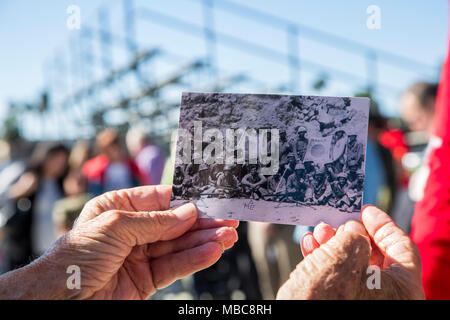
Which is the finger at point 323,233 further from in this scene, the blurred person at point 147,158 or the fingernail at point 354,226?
the blurred person at point 147,158

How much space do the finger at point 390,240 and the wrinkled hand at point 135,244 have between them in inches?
16.9

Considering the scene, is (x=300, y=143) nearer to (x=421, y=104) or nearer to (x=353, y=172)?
(x=353, y=172)

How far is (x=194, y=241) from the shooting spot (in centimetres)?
128

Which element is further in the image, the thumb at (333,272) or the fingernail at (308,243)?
the fingernail at (308,243)

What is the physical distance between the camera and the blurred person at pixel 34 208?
11.2 feet

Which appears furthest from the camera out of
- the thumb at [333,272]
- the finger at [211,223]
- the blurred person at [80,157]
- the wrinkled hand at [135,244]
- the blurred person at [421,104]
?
the blurred person at [80,157]

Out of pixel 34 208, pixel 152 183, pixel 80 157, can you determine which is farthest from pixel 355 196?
pixel 80 157

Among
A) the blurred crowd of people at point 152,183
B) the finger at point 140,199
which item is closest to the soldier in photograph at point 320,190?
the finger at point 140,199

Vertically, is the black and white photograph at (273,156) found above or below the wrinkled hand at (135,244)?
above

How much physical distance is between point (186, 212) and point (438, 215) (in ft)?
2.58

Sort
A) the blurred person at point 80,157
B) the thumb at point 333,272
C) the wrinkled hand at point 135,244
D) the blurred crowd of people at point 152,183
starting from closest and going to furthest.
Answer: the thumb at point 333,272, the wrinkled hand at point 135,244, the blurred crowd of people at point 152,183, the blurred person at point 80,157

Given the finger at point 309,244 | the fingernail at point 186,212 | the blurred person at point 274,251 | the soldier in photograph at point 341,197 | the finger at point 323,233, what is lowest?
the blurred person at point 274,251
